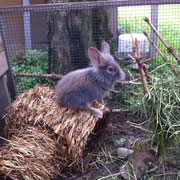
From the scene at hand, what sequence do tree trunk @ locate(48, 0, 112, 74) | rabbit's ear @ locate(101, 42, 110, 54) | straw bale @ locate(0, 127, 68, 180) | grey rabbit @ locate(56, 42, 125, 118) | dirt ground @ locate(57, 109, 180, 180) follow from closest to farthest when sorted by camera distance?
straw bale @ locate(0, 127, 68, 180) → dirt ground @ locate(57, 109, 180, 180) → grey rabbit @ locate(56, 42, 125, 118) → rabbit's ear @ locate(101, 42, 110, 54) → tree trunk @ locate(48, 0, 112, 74)

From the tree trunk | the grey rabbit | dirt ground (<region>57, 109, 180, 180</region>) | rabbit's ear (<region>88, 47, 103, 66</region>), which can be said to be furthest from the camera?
the tree trunk

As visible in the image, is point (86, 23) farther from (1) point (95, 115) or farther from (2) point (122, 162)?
(2) point (122, 162)

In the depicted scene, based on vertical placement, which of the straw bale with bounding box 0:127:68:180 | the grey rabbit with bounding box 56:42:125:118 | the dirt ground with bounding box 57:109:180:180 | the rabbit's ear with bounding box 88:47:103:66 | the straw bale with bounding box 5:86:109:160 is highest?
the rabbit's ear with bounding box 88:47:103:66

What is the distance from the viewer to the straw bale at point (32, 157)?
2.52m

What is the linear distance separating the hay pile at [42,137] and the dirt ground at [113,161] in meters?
0.17

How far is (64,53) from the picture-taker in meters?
4.91

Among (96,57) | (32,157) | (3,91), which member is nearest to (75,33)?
(96,57)

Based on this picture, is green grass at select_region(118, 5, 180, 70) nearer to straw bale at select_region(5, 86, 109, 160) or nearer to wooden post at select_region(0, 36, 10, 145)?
straw bale at select_region(5, 86, 109, 160)

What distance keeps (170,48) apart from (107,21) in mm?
2470

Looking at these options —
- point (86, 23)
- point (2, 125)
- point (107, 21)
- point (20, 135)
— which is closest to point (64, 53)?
point (86, 23)

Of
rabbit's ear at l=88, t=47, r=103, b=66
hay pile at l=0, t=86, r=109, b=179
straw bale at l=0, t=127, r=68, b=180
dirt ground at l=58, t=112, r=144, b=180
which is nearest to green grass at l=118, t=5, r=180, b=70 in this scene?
rabbit's ear at l=88, t=47, r=103, b=66

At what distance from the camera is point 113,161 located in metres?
3.25

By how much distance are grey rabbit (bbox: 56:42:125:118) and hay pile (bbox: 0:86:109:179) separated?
0.11m

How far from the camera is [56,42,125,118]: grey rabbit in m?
3.21
